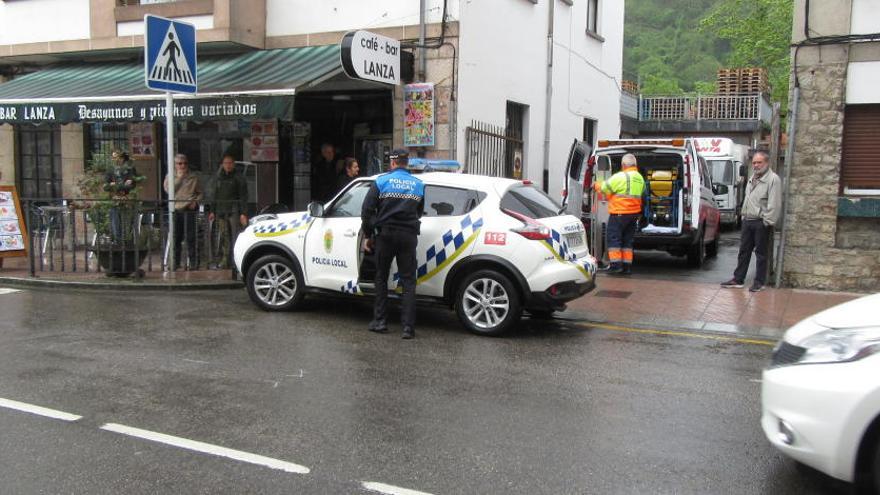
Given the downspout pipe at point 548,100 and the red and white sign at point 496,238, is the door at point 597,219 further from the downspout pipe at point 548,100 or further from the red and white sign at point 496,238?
the red and white sign at point 496,238

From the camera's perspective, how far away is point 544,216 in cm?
764

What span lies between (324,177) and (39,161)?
6.86 metres

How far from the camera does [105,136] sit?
15.1 m

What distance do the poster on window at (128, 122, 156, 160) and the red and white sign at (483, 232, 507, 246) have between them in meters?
9.60

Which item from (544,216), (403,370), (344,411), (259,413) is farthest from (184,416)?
(544,216)

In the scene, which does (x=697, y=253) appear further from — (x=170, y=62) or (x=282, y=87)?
(x=170, y=62)

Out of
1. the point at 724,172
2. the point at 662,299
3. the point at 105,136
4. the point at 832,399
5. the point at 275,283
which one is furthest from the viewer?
the point at 724,172

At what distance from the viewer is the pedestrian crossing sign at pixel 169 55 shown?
32.1 ft

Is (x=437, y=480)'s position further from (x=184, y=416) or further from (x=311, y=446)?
(x=184, y=416)

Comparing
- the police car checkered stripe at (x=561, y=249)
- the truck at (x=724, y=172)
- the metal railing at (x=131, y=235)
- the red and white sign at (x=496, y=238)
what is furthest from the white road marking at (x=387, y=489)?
the truck at (x=724, y=172)

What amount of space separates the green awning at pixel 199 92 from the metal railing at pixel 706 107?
72.4 ft

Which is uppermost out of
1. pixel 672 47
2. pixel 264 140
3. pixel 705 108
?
pixel 672 47

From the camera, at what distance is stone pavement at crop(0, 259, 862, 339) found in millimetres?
8289

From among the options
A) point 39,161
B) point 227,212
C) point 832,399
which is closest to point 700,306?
point 832,399
